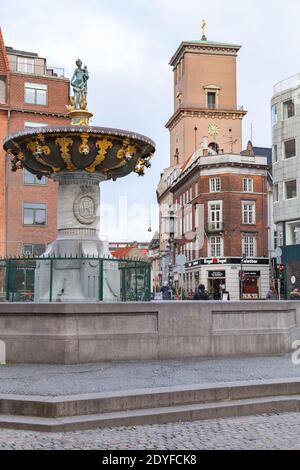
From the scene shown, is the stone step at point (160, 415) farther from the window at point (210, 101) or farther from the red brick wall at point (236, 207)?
the window at point (210, 101)

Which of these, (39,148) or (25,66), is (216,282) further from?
(39,148)

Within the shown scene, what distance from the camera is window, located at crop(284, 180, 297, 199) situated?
5088 cm

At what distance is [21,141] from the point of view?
16.9m

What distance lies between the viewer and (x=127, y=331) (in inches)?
476

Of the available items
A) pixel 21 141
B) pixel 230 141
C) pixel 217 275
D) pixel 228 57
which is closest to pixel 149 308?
pixel 21 141

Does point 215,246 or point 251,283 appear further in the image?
point 215,246

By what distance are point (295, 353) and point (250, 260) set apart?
177ft

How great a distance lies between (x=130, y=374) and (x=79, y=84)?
10301 mm

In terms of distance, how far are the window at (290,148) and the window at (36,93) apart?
65.7ft

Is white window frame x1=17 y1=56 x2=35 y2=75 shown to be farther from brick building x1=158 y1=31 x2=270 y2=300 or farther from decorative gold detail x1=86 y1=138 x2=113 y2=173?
decorative gold detail x1=86 y1=138 x2=113 y2=173

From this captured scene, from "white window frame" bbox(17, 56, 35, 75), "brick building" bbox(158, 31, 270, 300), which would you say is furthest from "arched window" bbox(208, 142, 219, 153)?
"white window frame" bbox(17, 56, 35, 75)

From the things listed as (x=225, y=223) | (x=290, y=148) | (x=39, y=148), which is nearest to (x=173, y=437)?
(x=39, y=148)

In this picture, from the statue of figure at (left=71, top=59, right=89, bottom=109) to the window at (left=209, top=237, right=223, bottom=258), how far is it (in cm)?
5075
